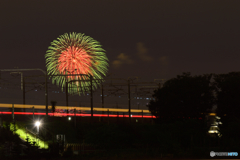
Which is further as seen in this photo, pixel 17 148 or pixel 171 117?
pixel 171 117

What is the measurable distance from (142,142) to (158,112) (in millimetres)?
17091

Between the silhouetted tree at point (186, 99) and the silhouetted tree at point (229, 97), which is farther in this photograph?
the silhouetted tree at point (186, 99)

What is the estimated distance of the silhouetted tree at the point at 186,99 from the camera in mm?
43000

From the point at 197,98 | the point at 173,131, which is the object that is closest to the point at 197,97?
the point at 197,98

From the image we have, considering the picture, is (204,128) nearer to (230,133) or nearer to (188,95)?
(230,133)

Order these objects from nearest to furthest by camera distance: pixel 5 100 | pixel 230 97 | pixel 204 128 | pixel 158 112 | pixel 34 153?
pixel 34 153 < pixel 204 128 < pixel 230 97 < pixel 158 112 < pixel 5 100

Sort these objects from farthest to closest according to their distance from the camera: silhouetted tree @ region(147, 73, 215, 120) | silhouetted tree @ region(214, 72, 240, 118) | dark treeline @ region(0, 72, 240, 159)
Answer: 1. silhouetted tree @ region(147, 73, 215, 120)
2. silhouetted tree @ region(214, 72, 240, 118)
3. dark treeline @ region(0, 72, 240, 159)

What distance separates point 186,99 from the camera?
43.2 meters

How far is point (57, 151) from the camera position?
85.0ft

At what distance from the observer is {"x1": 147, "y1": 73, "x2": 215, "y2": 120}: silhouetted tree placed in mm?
43000

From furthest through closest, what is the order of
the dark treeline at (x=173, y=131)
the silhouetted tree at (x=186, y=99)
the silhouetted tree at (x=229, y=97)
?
the silhouetted tree at (x=186, y=99) → the silhouetted tree at (x=229, y=97) → the dark treeline at (x=173, y=131)

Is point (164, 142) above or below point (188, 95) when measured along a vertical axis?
below

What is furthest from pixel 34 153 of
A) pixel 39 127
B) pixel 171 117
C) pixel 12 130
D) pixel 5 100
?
pixel 5 100

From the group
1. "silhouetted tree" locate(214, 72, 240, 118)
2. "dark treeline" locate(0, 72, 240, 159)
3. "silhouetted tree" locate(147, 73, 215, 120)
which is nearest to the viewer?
"dark treeline" locate(0, 72, 240, 159)
